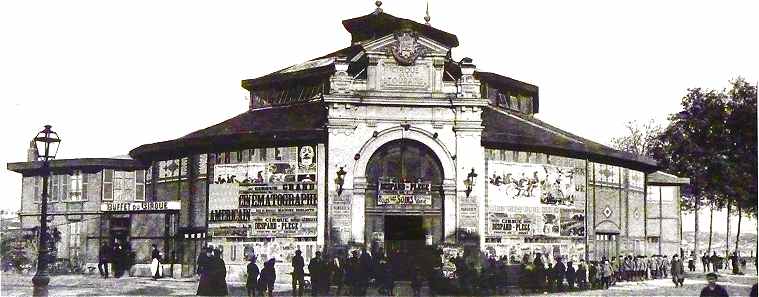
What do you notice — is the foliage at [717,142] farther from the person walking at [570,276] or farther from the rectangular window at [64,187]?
the rectangular window at [64,187]

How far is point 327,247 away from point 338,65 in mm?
4696

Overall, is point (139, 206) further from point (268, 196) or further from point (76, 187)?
point (268, 196)

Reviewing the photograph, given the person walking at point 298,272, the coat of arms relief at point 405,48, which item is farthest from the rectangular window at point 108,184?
the coat of arms relief at point 405,48

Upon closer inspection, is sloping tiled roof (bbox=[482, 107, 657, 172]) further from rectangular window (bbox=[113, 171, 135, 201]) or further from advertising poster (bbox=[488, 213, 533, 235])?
rectangular window (bbox=[113, 171, 135, 201])

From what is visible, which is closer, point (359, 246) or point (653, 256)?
point (359, 246)

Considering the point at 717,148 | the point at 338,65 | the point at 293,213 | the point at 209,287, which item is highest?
the point at 338,65

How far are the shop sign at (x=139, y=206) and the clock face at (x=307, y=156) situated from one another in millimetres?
4626

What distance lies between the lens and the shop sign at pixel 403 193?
23547mm

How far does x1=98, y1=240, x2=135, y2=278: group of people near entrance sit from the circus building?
1.13 meters

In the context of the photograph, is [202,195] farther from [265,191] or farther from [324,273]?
[324,273]

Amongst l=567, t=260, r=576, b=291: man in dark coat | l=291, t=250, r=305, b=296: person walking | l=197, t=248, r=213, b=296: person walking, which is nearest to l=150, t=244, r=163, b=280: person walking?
l=197, t=248, r=213, b=296: person walking

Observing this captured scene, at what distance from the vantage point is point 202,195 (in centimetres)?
2580

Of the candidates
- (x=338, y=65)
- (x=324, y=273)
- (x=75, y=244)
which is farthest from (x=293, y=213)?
(x=75, y=244)

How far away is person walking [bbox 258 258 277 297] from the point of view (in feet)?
70.7
